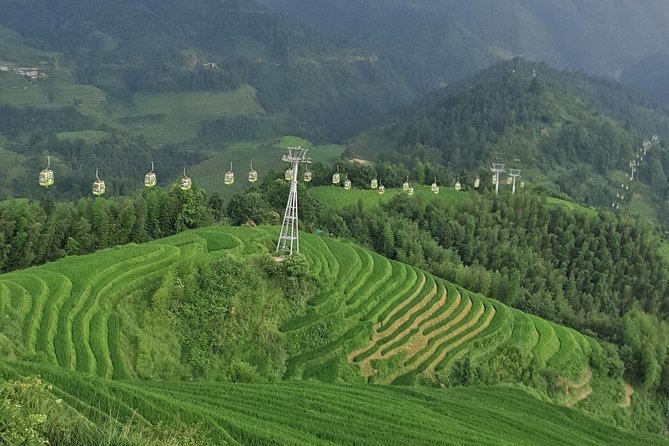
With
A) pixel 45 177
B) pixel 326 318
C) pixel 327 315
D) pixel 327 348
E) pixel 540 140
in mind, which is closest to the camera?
pixel 327 348

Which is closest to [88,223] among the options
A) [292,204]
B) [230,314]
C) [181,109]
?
[292,204]

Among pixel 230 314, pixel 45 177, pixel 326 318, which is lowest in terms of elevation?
pixel 326 318

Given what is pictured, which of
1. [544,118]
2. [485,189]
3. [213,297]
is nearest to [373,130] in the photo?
[544,118]

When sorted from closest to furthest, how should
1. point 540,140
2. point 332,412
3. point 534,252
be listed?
1. point 332,412
2. point 534,252
3. point 540,140

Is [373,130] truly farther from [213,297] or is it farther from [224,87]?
[213,297]

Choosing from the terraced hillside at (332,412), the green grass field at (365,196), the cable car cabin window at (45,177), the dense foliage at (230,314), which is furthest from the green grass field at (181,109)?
the terraced hillside at (332,412)

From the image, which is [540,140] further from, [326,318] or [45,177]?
[45,177]

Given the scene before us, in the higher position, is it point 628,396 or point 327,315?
point 327,315
